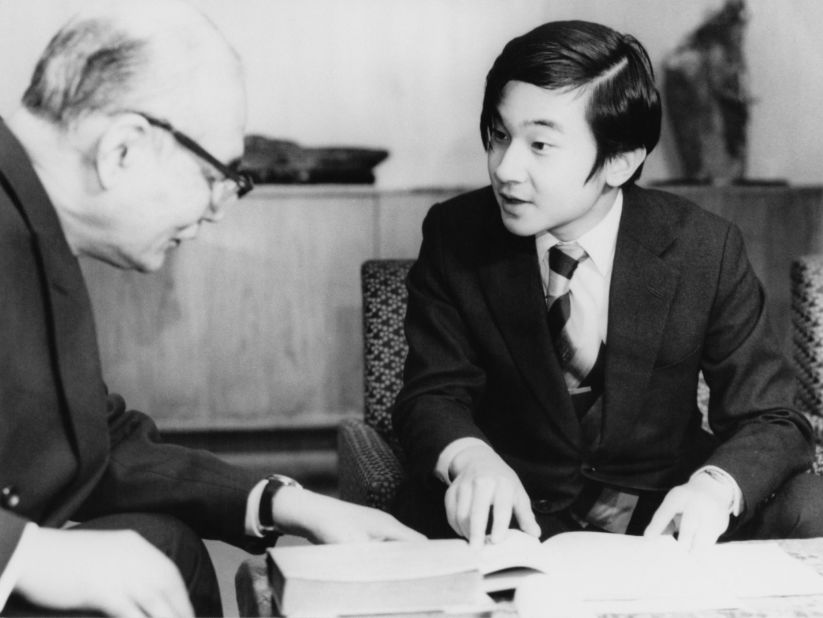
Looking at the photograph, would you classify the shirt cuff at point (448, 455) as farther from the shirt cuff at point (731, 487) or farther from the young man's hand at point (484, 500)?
the shirt cuff at point (731, 487)

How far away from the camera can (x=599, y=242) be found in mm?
1787

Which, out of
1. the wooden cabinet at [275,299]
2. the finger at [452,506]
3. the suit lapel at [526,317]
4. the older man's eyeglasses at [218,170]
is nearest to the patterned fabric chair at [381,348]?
the suit lapel at [526,317]

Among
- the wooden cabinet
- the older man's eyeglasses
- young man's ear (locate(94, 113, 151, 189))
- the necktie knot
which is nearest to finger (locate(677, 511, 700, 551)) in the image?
the necktie knot

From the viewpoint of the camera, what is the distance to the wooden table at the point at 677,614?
1.13 meters

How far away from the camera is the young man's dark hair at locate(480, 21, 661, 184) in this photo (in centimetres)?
164

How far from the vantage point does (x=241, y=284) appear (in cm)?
349

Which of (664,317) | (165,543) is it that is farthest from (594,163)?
(165,543)

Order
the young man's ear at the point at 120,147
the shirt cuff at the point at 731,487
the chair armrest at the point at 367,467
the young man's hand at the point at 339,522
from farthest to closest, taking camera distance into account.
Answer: the chair armrest at the point at 367,467 < the shirt cuff at the point at 731,487 < the young man's hand at the point at 339,522 < the young man's ear at the point at 120,147

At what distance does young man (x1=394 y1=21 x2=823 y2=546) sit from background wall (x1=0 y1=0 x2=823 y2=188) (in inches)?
89.8

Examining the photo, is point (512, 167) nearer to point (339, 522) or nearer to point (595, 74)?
point (595, 74)

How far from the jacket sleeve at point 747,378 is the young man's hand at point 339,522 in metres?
0.57

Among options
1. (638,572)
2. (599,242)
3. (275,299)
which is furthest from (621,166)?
(275,299)

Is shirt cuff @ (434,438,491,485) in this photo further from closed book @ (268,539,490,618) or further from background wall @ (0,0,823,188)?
background wall @ (0,0,823,188)

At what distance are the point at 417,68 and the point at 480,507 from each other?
2.95m
